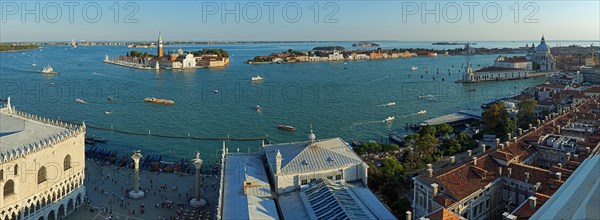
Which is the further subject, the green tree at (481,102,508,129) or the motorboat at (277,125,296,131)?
A: the motorboat at (277,125,296,131)

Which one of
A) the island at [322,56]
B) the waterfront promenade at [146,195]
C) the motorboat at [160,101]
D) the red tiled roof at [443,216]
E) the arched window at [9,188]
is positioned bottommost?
the waterfront promenade at [146,195]

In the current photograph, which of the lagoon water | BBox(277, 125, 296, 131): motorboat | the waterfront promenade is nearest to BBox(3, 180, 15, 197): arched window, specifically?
the waterfront promenade

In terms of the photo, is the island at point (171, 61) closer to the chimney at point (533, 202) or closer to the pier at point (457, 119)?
the pier at point (457, 119)

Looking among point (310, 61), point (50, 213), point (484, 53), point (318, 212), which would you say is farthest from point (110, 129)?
point (484, 53)

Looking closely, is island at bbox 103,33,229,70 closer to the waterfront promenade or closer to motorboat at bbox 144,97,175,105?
motorboat at bbox 144,97,175,105

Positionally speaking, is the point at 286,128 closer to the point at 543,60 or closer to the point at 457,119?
the point at 457,119

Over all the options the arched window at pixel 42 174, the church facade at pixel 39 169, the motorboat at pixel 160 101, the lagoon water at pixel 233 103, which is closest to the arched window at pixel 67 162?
the church facade at pixel 39 169

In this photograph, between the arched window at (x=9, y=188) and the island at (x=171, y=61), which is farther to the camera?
the island at (x=171, y=61)
